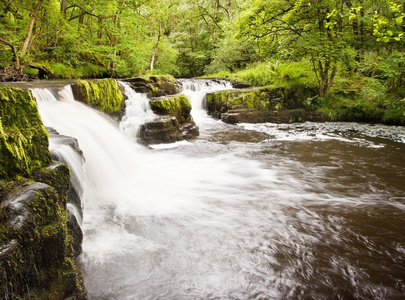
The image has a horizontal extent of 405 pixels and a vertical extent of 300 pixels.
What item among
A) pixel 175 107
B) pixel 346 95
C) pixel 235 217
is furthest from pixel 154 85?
pixel 346 95

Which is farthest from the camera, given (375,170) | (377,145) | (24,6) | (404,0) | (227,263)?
(24,6)

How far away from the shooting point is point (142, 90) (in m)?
9.69

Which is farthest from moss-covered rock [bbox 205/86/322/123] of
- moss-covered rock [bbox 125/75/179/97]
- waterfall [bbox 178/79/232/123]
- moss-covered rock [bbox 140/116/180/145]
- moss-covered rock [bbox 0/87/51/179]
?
moss-covered rock [bbox 0/87/51/179]

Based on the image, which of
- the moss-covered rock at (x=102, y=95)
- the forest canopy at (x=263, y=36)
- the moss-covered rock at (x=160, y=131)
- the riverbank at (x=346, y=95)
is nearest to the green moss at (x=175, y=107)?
the moss-covered rock at (x=160, y=131)

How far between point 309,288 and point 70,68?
42.0 ft

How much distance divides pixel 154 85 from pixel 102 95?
9.88ft

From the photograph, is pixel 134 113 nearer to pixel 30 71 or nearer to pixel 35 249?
pixel 30 71

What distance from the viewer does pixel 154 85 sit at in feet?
33.3

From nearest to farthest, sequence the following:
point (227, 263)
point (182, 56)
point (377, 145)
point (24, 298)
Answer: point (24, 298), point (227, 263), point (377, 145), point (182, 56)

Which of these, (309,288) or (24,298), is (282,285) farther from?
(24,298)

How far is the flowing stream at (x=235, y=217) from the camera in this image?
2494 millimetres

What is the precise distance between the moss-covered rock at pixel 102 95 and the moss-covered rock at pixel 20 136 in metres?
5.06

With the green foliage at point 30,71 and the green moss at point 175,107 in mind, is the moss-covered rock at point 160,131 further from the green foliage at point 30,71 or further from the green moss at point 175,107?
the green foliage at point 30,71

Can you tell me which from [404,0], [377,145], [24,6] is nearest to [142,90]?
[24,6]
